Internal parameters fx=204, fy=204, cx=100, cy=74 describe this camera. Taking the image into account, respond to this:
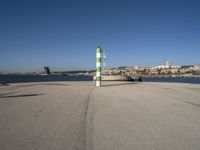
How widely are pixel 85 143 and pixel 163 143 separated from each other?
1104 millimetres

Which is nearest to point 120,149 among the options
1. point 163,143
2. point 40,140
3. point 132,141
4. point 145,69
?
point 132,141

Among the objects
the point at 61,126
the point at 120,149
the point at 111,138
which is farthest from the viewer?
the point at 61,126

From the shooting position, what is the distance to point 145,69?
513ft

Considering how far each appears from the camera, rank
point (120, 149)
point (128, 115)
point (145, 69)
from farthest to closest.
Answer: point (145, 69) < point (128, 115) < point (120, 149)

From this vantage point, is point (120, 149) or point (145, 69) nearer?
point (120, 149)

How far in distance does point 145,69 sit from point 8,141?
15787 centimetres

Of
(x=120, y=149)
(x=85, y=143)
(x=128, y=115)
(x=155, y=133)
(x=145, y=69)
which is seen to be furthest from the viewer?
(x=145, y=69)

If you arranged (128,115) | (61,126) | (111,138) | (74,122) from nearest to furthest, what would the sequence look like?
1. (111,138)
2. (61,126)
3. (74,122)
4. (128,115)

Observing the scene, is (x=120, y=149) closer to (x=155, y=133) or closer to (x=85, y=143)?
(x=85, y=143)

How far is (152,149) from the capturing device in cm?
269

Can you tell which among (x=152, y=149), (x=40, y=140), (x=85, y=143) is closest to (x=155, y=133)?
(x=152, y=149)

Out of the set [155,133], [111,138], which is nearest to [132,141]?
[111,138]

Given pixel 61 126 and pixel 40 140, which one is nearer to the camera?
pixel 40 140

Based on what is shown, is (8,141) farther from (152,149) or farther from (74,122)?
(152,149)
